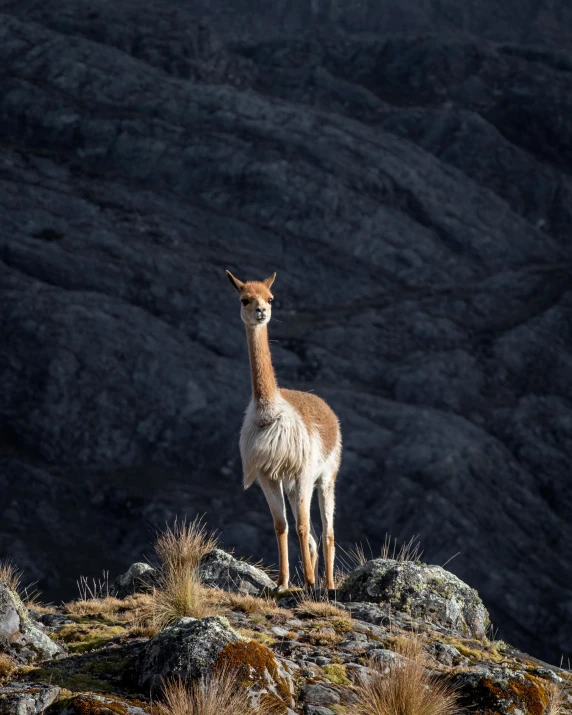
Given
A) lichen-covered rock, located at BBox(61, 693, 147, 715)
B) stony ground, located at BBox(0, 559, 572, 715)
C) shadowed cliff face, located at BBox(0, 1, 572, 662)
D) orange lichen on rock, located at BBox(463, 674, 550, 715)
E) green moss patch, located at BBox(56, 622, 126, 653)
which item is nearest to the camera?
lichen-covered rock, located at BBox(61, 693, 147, 715)

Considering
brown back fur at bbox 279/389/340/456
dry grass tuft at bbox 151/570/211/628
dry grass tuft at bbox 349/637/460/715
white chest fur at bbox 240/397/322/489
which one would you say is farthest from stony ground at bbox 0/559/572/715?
brown back fur at bbox 279/389/340/456

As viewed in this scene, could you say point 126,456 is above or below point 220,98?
below

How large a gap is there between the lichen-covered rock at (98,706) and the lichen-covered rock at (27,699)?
25cm

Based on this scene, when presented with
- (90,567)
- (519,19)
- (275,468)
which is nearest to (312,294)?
(90,567)

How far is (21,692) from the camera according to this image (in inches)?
277

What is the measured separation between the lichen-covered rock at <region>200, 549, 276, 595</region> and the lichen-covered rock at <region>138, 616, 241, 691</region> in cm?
428

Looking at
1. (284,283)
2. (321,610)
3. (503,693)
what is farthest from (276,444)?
(284,283)

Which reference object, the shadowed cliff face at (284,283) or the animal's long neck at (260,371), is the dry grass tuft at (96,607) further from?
the shadowed cliff face at (284,283)

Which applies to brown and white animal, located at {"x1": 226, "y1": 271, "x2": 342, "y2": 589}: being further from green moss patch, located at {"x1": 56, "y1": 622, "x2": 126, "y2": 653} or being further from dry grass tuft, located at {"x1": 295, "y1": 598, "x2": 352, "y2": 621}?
green moss patch, located at {"x1": 56, "y1": 622, "x2": 126, "y2": 653}

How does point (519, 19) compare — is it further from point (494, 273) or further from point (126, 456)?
point (126, 456)

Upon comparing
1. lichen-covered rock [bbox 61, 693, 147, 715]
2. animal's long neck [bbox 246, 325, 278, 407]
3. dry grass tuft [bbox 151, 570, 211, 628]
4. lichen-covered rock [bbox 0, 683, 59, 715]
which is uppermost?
Result: animal's long neck [bbox 246, 325, 278, 407]

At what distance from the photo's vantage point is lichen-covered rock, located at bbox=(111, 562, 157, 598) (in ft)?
42.7

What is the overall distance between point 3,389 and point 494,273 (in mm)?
33230

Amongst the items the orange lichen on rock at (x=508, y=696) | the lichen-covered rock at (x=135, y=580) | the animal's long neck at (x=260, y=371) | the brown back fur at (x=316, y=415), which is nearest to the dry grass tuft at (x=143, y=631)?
the orange lichen on rock at (x=508, y=696)
